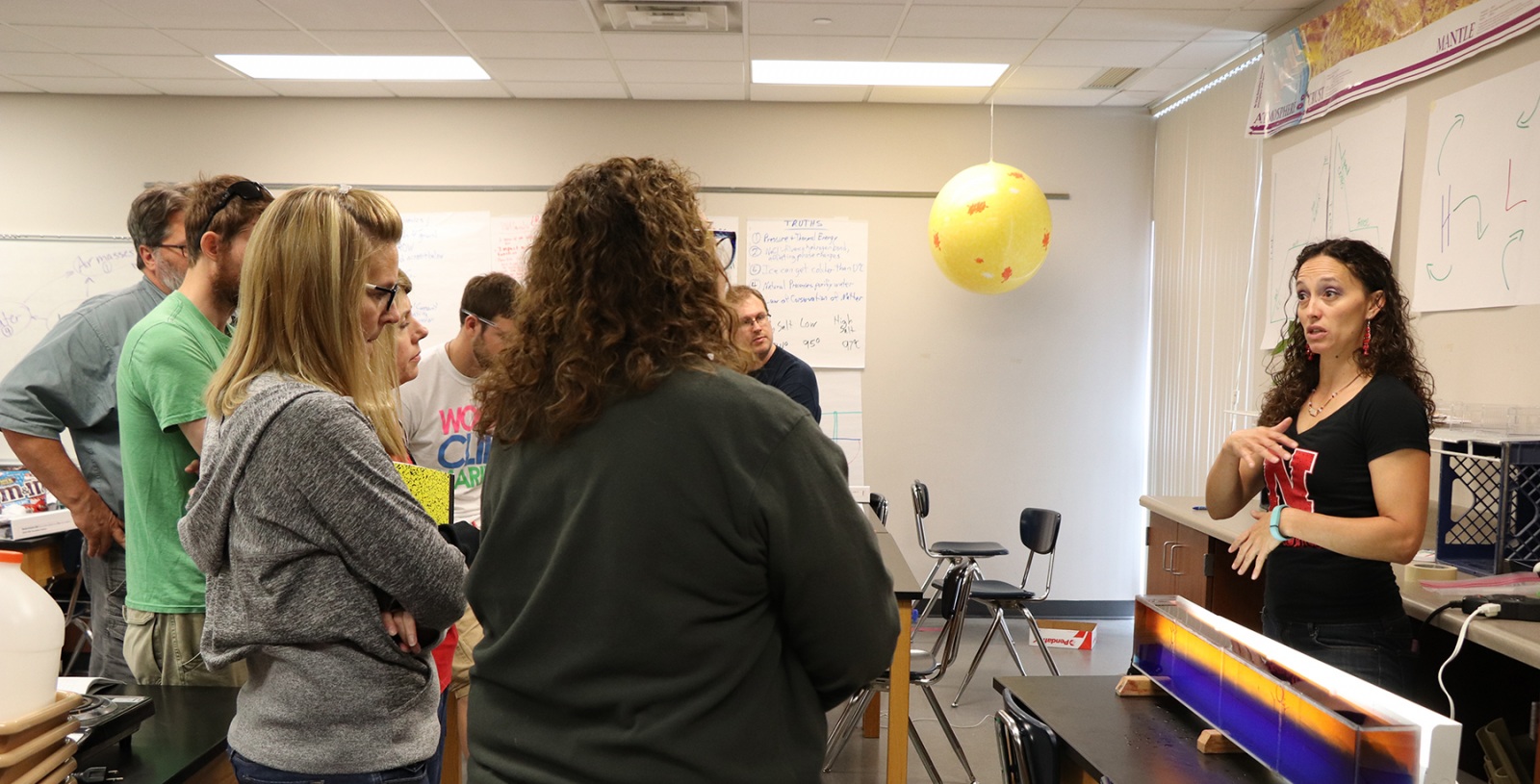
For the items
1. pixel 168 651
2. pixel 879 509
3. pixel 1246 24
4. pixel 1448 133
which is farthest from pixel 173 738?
pixel 1246 24

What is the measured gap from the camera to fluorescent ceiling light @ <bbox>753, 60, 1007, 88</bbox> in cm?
472

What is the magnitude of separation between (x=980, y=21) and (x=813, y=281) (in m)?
1.72

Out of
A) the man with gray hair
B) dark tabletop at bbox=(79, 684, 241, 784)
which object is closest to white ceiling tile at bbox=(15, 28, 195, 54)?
the man with gray hair

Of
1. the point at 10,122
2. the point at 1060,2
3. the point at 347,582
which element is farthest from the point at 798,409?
the point at 10,122

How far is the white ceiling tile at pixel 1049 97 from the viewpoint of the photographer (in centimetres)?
512

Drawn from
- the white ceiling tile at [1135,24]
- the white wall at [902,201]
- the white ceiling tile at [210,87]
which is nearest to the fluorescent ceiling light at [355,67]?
the white ceiling tile at [210,87]

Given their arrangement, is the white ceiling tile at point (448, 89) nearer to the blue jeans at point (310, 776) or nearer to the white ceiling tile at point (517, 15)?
the white ceiling tile at point (517, 15)

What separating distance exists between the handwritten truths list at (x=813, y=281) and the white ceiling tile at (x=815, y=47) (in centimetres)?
103

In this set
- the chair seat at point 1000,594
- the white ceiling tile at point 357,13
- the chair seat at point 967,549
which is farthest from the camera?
the chair seat at point 967,549

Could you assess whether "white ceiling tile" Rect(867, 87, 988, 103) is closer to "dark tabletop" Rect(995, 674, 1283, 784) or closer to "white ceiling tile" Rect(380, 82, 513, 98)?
"white ceiling tile" Rect(380, 82, 513, 98)

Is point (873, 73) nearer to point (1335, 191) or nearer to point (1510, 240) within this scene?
point (1335, 191)

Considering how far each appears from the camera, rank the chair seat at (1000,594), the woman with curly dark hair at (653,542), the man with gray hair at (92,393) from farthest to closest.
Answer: the chair seat at (1000,594)
the man with gray hair at (92,393)
the woman with curly dark hair at (653,542)

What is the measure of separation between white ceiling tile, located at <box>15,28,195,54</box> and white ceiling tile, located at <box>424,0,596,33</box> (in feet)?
4.21

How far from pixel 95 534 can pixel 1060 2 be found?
11.4ft
